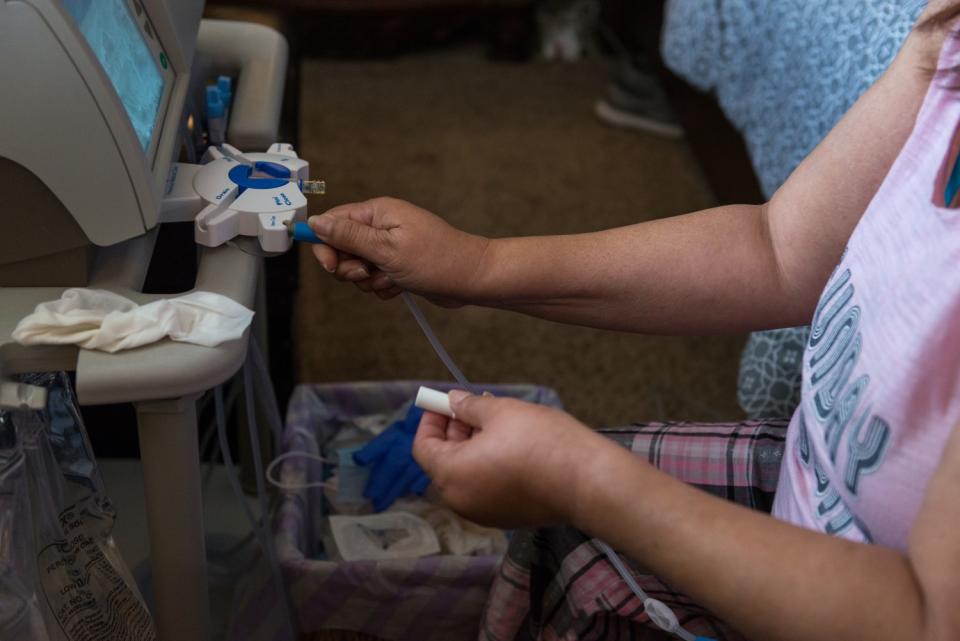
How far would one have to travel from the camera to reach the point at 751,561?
1.89 feet

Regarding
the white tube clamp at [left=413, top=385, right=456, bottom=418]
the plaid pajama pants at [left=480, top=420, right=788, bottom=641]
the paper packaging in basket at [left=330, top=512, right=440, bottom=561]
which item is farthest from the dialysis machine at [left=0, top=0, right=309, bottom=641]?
the paper packaging in basket at [left=330, top=512, right=440, bottom=561]

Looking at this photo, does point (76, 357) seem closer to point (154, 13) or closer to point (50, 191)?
point (50, 191)

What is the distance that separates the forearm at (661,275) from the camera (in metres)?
0.85

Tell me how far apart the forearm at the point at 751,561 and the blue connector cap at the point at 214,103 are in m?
0.50

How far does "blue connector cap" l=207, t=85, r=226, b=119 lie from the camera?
91 cm

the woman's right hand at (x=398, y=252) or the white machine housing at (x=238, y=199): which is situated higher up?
the white machine housing at (x=238, y=199)

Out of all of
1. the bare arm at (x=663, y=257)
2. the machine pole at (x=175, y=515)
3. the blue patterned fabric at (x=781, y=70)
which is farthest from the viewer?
the blue patterned fabric at (x=781, y=70)

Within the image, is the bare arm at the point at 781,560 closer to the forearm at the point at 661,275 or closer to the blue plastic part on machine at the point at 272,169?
the forearm at the point at 661,275

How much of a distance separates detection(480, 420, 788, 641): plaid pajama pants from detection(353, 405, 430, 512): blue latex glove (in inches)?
17.3

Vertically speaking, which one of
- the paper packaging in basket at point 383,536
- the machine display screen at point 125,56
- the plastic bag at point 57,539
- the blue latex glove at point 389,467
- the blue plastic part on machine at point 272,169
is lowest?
the paper packaging in basket at point 383,536

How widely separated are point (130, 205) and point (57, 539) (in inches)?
9.5

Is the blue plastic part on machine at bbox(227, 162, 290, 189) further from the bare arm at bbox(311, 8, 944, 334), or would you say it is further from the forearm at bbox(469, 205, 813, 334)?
the forearm at bbox(469, 205, 813, 334)

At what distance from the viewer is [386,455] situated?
1231 mm

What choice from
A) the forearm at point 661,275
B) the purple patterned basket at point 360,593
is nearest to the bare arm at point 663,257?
the forearm at point 661,275
